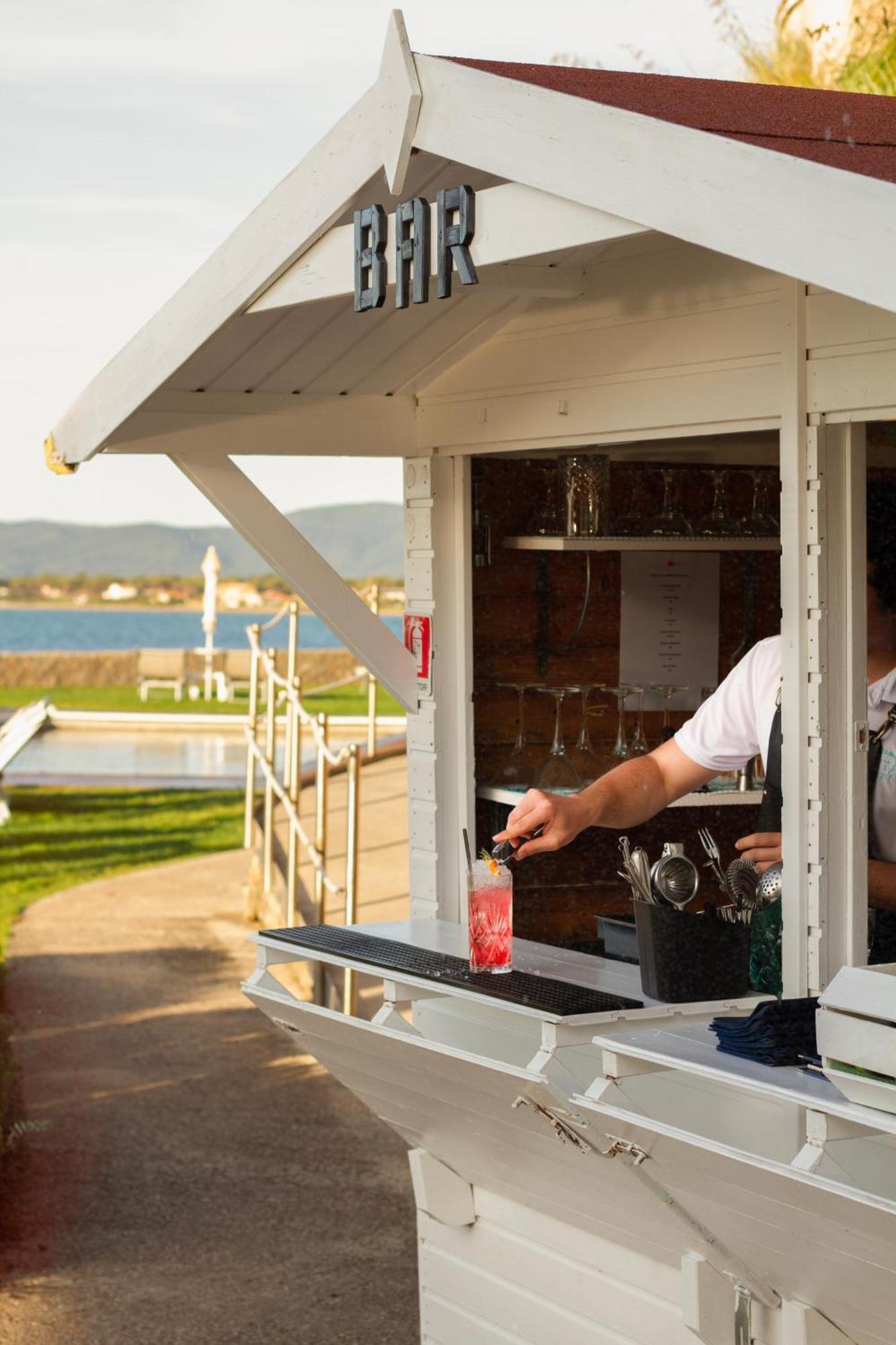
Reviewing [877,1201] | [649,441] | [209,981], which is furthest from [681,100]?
[209,981]

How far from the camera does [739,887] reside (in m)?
3.68

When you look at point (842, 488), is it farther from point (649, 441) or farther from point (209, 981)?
point (209, 981)

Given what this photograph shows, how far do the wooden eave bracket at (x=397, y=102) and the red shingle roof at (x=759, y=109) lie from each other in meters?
0.10

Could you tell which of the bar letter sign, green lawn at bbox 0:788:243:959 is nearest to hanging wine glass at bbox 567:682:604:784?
the bar letter sign

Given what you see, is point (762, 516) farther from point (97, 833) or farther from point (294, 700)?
point (97, 833)

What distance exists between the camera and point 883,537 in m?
4.21

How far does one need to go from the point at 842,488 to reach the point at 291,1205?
477 cm

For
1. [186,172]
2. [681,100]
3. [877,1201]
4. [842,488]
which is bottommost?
[877,1201]

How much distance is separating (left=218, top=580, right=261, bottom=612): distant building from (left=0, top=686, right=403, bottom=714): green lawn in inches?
1469

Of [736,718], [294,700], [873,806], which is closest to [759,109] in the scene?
[736,718]

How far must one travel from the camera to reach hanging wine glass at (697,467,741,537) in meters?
4.95

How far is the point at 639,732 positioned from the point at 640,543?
650 mm

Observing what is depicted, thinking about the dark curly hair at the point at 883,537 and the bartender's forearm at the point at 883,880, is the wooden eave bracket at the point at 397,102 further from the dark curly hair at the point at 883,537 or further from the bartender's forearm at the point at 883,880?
the bartender's forearm at the point at 883,880

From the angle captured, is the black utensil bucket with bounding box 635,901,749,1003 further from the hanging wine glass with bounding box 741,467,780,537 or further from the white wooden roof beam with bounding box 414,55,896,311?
the hanging wine glass with bounding box 741,467,780,537
